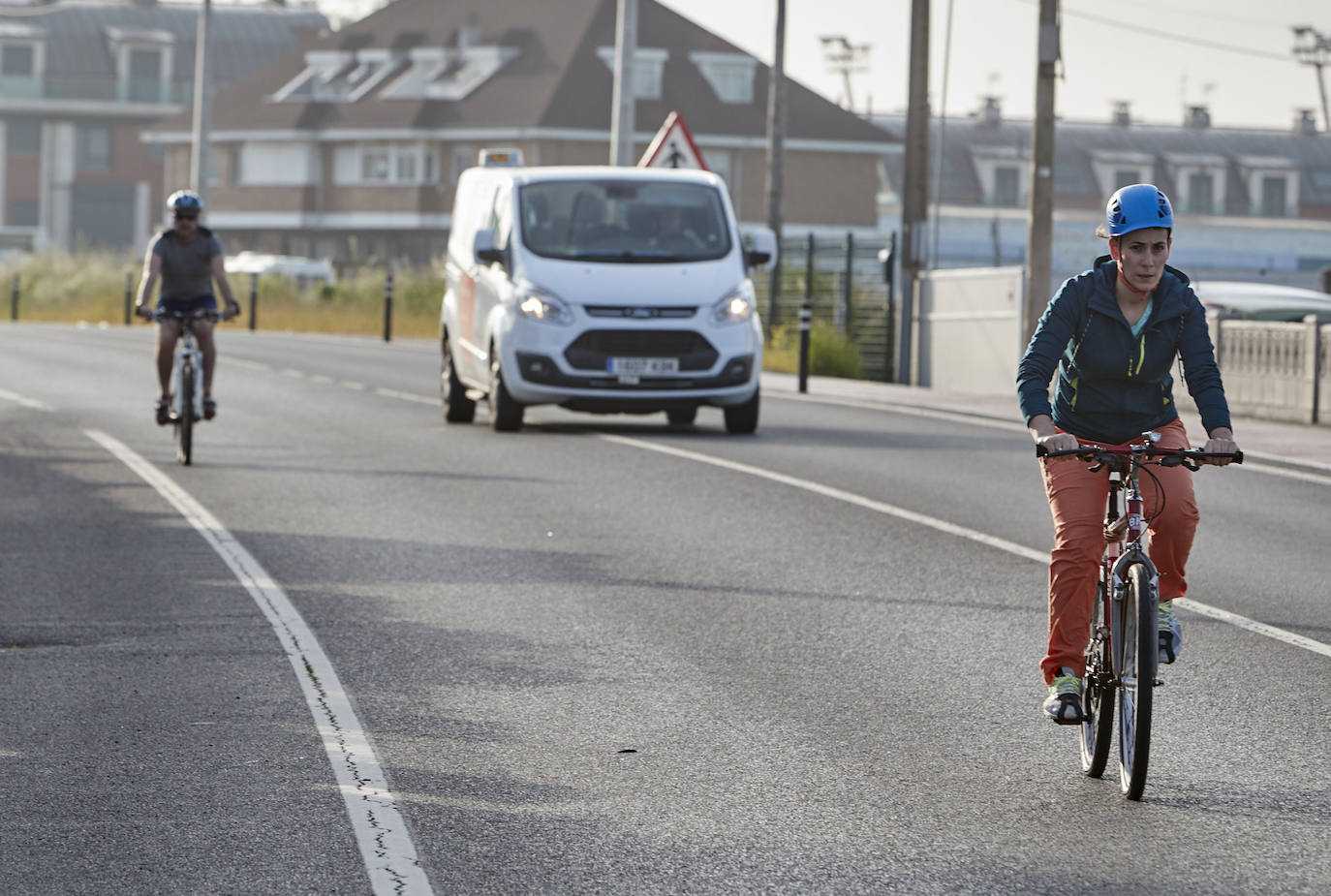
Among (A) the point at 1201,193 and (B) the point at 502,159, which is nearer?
(B) the point at 502,159

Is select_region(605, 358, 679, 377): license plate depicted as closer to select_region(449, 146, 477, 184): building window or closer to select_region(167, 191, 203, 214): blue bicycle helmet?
select_region(167, 191, 203, 214): blue bicycle helmet

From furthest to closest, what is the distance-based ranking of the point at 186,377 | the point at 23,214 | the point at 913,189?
the point at 23,214
the point at 913,189
the point at 186,377

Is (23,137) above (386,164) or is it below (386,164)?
above

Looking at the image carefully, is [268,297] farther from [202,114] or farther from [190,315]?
[190,315]

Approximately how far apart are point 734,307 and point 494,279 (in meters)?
2.10

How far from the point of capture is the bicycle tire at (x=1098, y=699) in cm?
652

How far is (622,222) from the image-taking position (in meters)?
19.1

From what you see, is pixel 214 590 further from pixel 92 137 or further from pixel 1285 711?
pixel 92 137

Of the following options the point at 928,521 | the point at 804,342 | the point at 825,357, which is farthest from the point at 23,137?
the point at 928,521

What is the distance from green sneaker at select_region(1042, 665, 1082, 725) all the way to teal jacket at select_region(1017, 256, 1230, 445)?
2.31 ft

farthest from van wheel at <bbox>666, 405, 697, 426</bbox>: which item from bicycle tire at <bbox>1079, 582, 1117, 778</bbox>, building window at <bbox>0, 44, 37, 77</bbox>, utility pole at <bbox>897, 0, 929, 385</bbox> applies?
building window at <bbox>0, 44, 37, 77</bbox>

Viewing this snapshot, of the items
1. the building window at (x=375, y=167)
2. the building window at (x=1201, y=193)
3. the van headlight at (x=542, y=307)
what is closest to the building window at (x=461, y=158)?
the building window at (x=375, y=167)

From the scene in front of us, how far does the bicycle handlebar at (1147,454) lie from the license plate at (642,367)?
11996 millimetres

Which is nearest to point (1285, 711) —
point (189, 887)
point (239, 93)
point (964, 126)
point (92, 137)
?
point (189, 887)
